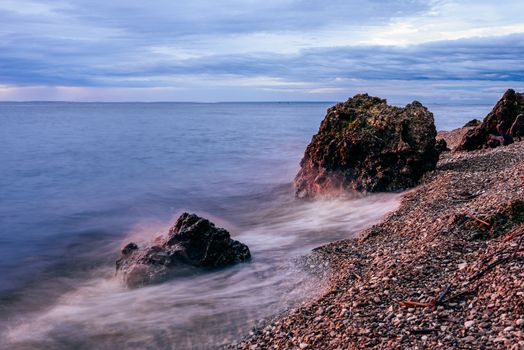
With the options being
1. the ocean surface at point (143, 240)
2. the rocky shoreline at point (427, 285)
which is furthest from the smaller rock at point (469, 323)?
the ocean surface at point (143, 240)

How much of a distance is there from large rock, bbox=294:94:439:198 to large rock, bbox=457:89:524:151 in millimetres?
3339

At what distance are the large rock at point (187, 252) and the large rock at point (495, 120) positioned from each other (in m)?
10.3

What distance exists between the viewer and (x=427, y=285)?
5.93 metres

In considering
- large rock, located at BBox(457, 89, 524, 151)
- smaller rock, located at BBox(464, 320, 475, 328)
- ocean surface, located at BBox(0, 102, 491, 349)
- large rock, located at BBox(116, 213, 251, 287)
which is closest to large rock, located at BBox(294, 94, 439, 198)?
ocean surface, located at BBox(0, 102, 491, 349)

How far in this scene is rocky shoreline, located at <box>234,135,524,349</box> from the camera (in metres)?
4.84

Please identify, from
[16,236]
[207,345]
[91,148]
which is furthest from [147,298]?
[91,148]

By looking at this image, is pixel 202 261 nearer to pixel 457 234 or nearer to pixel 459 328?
pixel 457 234

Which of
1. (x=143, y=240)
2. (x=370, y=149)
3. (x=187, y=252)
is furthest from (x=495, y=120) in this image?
(x=187, y=252)

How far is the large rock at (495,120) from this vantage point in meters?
16.5

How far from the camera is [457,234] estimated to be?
23.8ft

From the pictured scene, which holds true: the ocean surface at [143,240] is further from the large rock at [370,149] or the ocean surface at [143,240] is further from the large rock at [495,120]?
the large rock at [495,120]

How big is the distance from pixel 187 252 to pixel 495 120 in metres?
12.3

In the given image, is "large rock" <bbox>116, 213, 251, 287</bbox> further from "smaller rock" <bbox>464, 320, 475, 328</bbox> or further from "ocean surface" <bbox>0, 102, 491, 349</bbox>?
"smaller rock" <bbox>464, 320, 475, 328</bbox>

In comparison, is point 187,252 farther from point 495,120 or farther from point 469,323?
point 495,120
